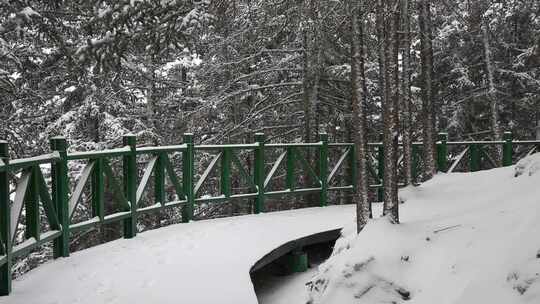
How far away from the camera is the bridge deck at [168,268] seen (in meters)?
4.96

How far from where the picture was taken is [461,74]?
21734 mm

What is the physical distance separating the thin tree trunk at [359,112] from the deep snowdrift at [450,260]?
1.23 m

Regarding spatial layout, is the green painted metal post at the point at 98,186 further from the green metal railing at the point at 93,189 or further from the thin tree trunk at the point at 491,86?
the thin tree trunk at the point at 491,86

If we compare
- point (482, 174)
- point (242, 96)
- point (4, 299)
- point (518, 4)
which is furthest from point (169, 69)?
point (4, 299)

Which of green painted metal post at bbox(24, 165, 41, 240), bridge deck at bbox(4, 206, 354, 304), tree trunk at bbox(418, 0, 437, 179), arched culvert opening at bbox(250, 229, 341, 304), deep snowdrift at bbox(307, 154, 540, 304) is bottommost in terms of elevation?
arched culvert opening at bbox(250, 229, 341, 304)

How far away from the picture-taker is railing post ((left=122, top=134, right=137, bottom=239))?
24.7 feet

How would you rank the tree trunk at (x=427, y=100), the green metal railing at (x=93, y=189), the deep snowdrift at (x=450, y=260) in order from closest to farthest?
the deep snowdrift at (x=450, y=260)
the green metal railing at (x=93, y=189)
the tree trunk at (x=427, y=100)

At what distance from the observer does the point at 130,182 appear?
25.0 feet

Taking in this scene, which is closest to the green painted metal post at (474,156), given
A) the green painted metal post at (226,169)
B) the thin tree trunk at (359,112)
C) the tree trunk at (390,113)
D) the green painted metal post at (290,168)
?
the green painted metal post at (290,168)

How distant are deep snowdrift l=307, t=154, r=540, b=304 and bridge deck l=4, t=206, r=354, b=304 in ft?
3.12

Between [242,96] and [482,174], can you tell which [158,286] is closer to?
[482,174]

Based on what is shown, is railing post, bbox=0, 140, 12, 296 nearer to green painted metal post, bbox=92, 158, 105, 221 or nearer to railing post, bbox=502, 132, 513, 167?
green painted metal post, bbox=92, 158, 105, 221

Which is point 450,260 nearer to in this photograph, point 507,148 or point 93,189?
point 93,189

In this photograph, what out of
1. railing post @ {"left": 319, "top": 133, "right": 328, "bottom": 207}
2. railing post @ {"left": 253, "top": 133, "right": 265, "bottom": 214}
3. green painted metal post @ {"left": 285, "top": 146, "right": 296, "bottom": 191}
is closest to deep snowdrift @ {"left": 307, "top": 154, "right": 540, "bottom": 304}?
railing post @ {"left": 253, "top": 133, "right": 265, "bottom": 214}
